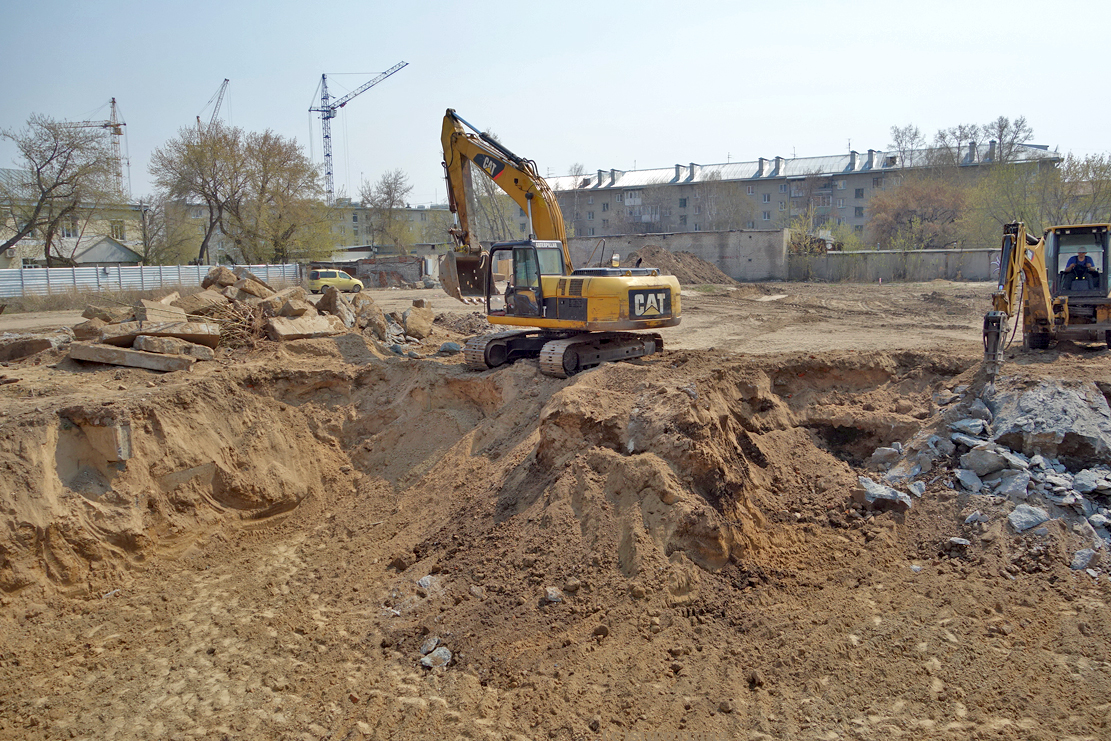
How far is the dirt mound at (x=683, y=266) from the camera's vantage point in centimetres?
3109

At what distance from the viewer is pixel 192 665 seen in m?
5.84

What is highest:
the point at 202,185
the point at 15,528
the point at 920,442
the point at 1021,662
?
the point at 202,185

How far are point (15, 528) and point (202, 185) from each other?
3273 cm

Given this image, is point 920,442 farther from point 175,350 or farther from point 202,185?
point 202,185

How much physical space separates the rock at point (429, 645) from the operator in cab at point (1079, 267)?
1293cm

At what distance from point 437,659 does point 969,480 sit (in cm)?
552

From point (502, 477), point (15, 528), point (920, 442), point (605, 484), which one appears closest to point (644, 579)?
point (605, 484)

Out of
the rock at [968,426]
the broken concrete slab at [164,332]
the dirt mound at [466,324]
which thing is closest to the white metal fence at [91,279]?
the dirt mound at [466,324]

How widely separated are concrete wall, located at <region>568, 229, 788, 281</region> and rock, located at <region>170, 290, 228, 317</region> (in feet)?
76.7

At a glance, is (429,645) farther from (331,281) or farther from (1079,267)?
(331,281)

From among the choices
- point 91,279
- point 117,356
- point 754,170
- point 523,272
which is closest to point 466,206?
point 523,272

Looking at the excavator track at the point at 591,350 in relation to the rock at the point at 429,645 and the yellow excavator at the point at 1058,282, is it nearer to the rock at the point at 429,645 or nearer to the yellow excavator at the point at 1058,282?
the rock at the point at 429,645

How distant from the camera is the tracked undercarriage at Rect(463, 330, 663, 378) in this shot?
9.94 m

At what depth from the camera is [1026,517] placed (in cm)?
662
